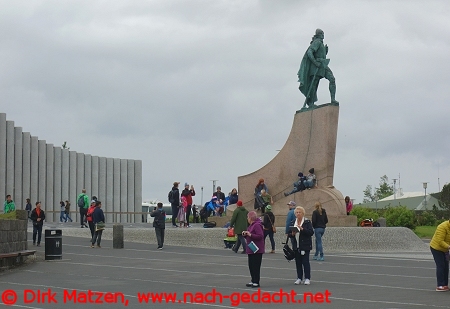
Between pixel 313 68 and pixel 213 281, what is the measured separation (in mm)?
16318

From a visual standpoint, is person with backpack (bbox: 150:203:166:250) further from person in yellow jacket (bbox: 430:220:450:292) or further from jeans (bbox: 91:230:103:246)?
person in yellow jacket (bbox: 430:220:450:292)

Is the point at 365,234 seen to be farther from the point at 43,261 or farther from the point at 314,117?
the point at 43,261

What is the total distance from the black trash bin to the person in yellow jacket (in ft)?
37.0

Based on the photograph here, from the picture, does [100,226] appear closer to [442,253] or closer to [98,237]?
[98,237]

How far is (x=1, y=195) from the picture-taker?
54188mm

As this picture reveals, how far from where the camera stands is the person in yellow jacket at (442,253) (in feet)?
47.8

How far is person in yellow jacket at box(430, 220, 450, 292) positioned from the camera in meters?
14.6

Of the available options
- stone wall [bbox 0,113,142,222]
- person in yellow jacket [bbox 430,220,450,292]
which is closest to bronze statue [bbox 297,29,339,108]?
person in yellow jacket [bbox 430,220,450,292]

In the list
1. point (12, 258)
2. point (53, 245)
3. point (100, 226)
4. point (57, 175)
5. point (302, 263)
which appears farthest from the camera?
point (57, 175)

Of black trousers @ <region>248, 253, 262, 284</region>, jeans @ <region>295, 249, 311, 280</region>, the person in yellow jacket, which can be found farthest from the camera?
jeans @ <region>295, 249, 311, 280</region>

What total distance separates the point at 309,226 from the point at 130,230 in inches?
601

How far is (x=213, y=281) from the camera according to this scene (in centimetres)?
1689

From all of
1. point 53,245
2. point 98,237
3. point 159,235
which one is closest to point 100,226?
point 98,237

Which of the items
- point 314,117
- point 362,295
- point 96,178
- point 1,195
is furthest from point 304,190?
point 96,178
